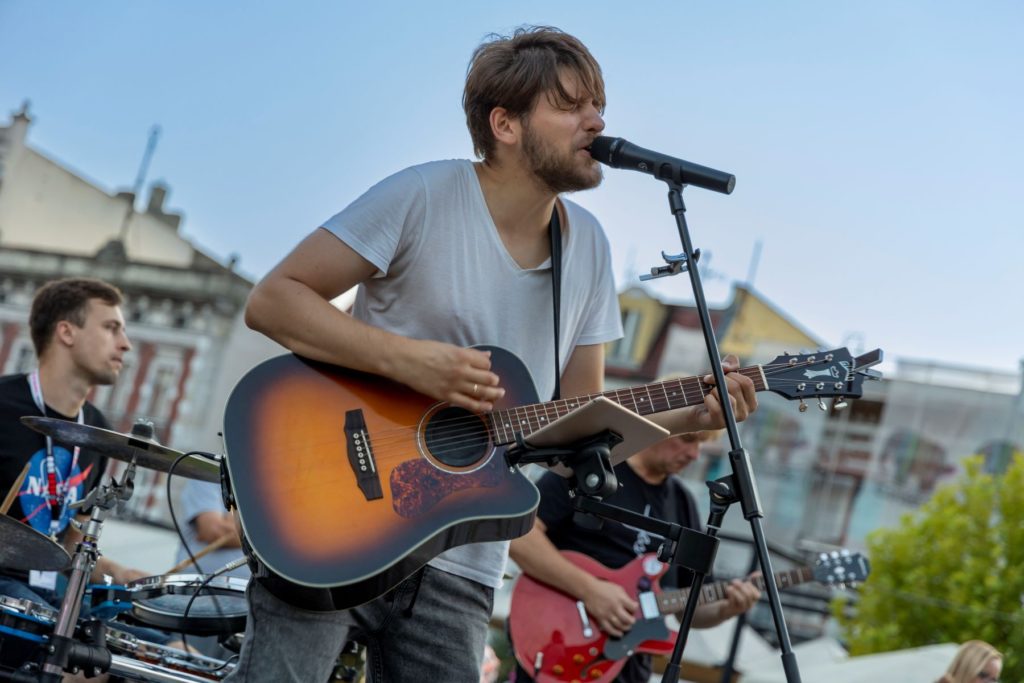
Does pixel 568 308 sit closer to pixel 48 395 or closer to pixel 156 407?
pixel 48 395

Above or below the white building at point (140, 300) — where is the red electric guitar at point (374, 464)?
below

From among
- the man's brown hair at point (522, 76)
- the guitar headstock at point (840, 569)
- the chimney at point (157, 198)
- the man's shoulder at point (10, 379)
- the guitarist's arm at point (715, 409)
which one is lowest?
the man's shoulder at point (10, 379)

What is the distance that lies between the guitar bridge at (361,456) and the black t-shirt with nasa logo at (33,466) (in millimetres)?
1868

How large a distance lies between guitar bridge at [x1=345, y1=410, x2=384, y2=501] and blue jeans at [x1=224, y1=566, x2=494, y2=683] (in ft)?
0.80

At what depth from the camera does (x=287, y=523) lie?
8.43 feet

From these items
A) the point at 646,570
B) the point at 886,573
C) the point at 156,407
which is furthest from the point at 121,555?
the point at 156,407

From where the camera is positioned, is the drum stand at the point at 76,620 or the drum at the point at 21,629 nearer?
the drum stand at the point at 76,620

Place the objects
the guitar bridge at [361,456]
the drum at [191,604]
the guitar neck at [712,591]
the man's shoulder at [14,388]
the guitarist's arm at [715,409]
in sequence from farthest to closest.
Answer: the guitar neck at [712,591], the man's shoulder at [14,388], the drum at [191,604], the guitarist's arm at [715,409], the guitar bridge at [361,456]

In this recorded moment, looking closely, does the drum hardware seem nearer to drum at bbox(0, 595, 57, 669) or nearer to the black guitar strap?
drum at bbox(0, 595, 57, 669)

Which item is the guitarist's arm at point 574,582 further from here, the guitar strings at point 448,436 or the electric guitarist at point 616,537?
the guitar strings at point 448,436

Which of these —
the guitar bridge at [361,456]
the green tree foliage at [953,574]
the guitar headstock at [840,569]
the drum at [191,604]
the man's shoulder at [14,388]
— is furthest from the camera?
the green tree foliage at [953,574]

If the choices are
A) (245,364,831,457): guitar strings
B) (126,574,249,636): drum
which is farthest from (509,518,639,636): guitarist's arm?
(245,364,831,457): guitar strings

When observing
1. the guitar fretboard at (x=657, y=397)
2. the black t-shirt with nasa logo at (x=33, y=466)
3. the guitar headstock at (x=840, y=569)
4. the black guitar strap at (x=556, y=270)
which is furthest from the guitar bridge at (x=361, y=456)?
the guitar headstock at (x=840, y=569)

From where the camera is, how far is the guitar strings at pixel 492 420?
2758mm
